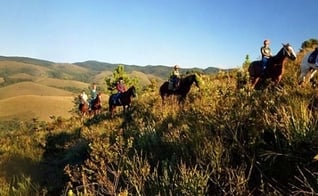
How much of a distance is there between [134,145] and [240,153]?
3186 mm

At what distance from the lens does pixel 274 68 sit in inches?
511

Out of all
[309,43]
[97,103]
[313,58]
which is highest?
[309,43]

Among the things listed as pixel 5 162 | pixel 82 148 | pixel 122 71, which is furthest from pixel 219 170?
pixel 122 71

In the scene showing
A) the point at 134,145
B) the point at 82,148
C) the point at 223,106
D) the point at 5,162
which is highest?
the point at 223,106

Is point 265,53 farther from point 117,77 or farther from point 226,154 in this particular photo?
point 117,77

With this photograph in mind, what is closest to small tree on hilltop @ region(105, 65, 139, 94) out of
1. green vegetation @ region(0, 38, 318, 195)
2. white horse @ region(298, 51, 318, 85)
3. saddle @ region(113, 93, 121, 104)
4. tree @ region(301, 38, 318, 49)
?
tree @ region(301, 38, 318, 49)

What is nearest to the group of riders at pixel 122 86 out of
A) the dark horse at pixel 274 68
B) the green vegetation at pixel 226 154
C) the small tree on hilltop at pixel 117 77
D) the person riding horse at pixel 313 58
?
the dark horse at pixel 274 68

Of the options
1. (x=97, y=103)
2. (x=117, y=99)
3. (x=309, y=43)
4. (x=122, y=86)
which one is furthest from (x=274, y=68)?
(x=97, y=103)

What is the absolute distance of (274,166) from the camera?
5.36 m

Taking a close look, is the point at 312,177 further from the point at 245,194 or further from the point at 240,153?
the point at 240,153

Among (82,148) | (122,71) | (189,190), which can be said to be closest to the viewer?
(189,190)

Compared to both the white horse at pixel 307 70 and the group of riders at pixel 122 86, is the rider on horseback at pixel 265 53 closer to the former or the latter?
the white horse at pixel 307 70

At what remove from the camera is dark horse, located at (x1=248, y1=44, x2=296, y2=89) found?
12.7 m

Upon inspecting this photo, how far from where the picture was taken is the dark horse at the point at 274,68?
1266cm
